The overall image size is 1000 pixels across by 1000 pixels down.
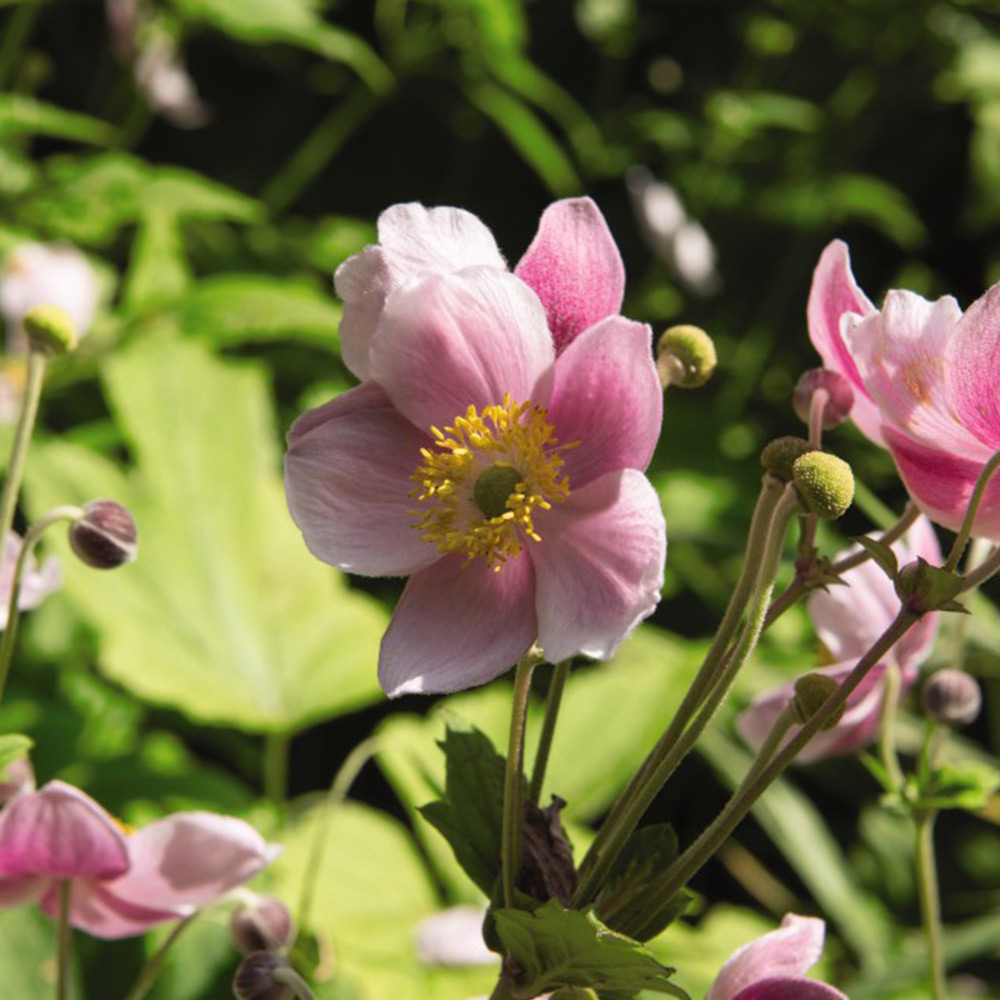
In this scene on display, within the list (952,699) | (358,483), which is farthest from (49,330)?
(952,699)

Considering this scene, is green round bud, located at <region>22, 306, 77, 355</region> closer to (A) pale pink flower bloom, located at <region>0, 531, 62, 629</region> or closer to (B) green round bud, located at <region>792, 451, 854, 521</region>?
(A) pale pink flower bloom, located at <region>0, 531, 62, 629</region>

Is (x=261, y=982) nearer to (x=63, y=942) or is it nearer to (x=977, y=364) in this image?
(x=63, y=942)

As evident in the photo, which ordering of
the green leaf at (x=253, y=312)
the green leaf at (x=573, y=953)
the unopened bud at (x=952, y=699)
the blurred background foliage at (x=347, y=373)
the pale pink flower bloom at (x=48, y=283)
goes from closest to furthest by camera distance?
the green leaf at (x=573, y=953) < the unopened bud at (x=952, y=699) < the blurred background foliage at (x=347, y=373) < the green leaf at (x=253, y=312) < the pale pink flower bloom at (x=48, y=283)

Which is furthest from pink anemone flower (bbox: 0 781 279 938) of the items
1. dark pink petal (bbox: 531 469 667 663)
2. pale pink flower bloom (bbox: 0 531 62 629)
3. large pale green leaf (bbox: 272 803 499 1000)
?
large pale green leaf (bbox: 272 803 499 1000)

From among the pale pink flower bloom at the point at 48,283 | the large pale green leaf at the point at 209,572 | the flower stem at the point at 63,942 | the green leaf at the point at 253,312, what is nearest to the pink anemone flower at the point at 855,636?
the flower stem at the point at 63,942

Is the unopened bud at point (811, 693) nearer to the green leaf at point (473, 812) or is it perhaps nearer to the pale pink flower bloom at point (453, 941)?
the green leaf at point (473, 812)

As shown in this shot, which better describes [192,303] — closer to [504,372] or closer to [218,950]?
[218,950]

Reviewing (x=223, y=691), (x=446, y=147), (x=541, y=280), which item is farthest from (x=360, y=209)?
(x=541, y=280)
